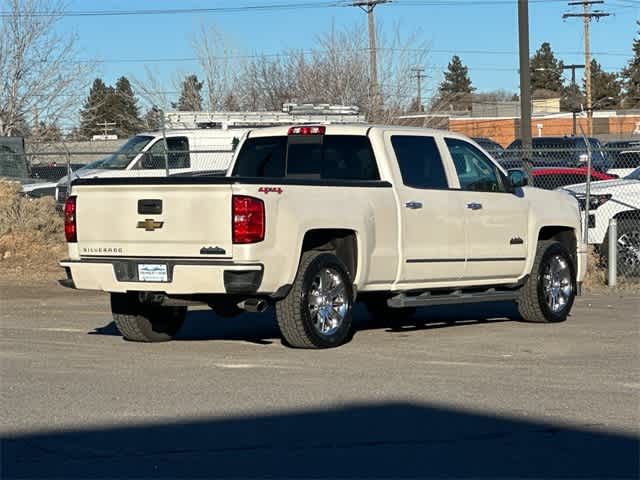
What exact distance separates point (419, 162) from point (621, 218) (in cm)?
687

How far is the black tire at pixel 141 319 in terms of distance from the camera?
37.9 feet

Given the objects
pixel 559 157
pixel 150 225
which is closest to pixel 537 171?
pixel 559 157

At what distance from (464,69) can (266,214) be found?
384 ft

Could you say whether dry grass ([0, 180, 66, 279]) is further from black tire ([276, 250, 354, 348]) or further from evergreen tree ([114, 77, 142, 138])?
evergreen tree ([114, 77, 142, 138])

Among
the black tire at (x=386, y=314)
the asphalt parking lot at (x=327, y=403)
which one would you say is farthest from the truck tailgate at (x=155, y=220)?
the black tire at (x=386, y=314)

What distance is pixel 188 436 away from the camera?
7434 mm

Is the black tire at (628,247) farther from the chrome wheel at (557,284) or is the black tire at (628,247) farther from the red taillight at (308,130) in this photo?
the red taillight at (308,130)

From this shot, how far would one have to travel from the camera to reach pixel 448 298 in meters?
12.2

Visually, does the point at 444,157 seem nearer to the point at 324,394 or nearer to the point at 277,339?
the point at 277,339

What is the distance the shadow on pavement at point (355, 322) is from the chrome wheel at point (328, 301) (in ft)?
2.63

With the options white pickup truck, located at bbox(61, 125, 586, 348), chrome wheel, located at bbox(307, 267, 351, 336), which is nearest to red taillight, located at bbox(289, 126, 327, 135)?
white pickup truck, located at bbox(61, 125, 586, 348)

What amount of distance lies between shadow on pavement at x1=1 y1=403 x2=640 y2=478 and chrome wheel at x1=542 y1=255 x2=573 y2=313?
5.39 m

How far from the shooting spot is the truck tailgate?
33.6 feet

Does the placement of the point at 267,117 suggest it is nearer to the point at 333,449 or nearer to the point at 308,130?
the point at 308,130
